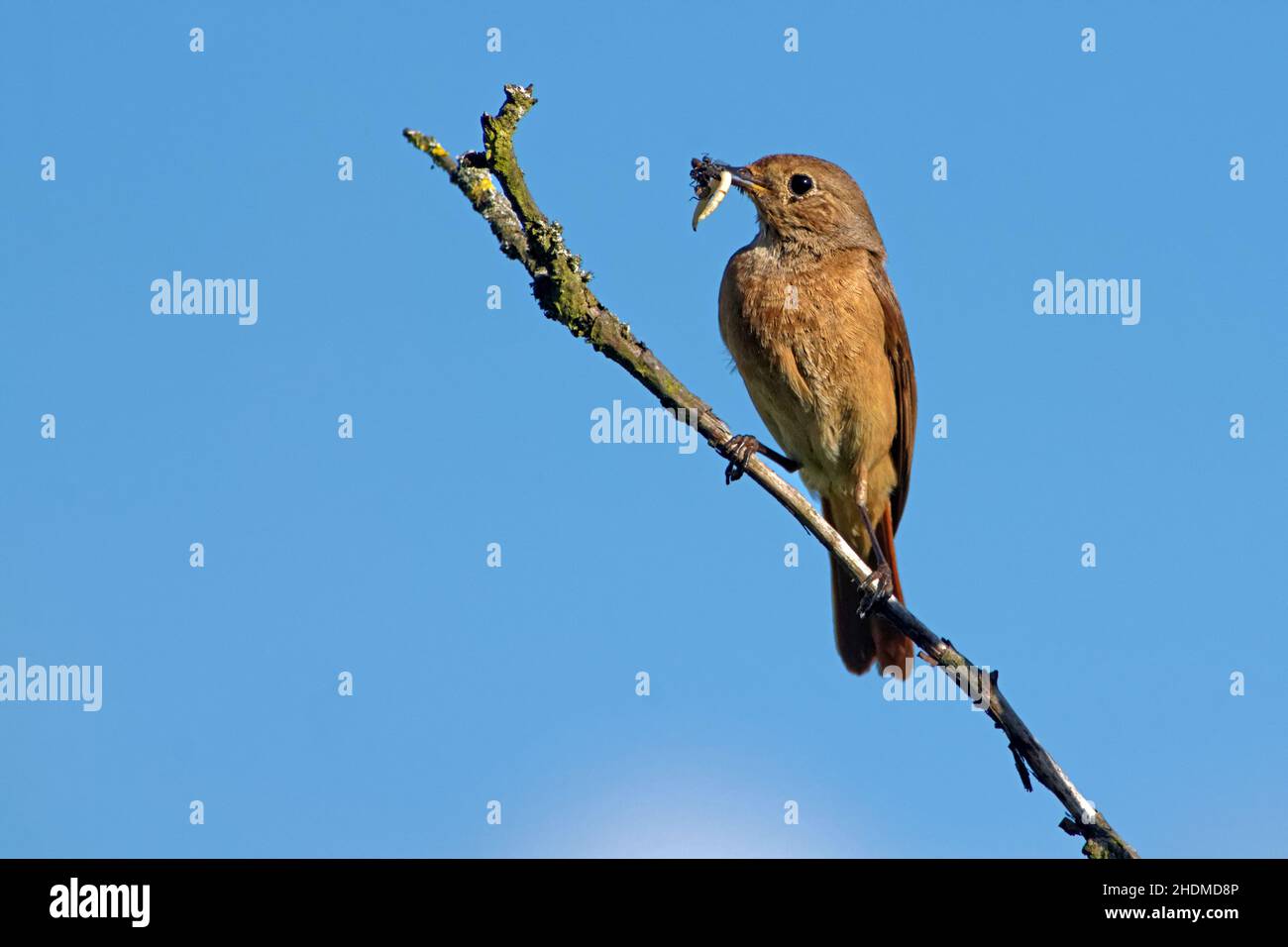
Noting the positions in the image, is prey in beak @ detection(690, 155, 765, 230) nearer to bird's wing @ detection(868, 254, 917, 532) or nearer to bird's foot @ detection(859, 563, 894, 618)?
bird's wing @ detection(868, 254, 917, 532)

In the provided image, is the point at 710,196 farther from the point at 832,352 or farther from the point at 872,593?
the point at 872,593

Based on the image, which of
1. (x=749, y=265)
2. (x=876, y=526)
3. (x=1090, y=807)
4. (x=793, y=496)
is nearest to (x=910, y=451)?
(x=876, y=526)

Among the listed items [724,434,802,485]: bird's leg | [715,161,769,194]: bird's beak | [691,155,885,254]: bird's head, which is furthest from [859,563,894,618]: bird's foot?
[715,161,769,194]: bird's beak

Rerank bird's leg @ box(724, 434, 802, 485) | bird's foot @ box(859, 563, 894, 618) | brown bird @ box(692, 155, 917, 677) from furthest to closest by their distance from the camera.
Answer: brown bird @ box(692, 155, 917, 677) < bird's leg @ box(724, 434, 802, 485) < bird's foot @ box(859, 563, 894, 618)

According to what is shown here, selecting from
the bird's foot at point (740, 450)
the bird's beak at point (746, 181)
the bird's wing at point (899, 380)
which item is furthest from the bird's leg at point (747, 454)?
the bird's beak at point (746, 181)

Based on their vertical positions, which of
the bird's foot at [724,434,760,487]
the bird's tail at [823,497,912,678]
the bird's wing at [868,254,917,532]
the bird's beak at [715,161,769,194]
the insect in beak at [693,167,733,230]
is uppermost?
the bird's beak at [715,161,769,194]

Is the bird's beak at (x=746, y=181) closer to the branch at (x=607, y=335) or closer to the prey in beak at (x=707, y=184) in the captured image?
the prey in beak at (x=707, y=184)

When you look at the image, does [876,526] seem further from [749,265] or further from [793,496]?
[793,496]
